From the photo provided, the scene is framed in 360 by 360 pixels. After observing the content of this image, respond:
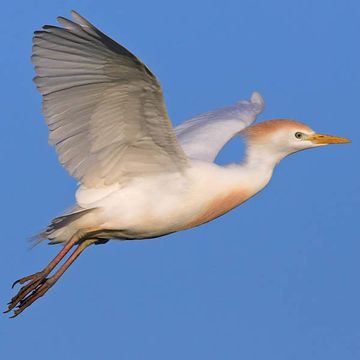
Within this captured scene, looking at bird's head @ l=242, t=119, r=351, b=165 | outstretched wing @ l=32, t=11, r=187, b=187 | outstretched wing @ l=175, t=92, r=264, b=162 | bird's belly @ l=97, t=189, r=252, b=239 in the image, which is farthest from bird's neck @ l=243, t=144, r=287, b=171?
outstretched wing @ l=32, t=11, r=187, b=187

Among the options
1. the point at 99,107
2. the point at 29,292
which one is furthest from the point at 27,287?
the point at 99,107

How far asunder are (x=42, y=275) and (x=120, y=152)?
1.51m

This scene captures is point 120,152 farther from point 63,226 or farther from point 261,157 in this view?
point 261,157

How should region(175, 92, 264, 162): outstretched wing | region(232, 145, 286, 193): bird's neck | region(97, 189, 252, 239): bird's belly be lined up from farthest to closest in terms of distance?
region(175, 92, 264, 162): outstretched wing < region(232, 145, 286, 193): bird's neck < region(97, 189, 252, 239): bird's belly

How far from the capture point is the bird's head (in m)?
11.5

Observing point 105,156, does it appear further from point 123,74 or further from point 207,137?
point 207,137

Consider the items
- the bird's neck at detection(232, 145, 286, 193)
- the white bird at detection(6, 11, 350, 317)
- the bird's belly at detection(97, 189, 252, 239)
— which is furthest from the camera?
the bird's neck at detection(232, 145, 286, 193)

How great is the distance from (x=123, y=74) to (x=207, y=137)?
3196mm

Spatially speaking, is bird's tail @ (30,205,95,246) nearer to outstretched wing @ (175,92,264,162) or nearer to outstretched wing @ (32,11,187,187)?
outstretched wing @ (32,11,187,187)

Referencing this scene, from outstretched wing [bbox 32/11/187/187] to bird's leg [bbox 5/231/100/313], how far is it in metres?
0.59

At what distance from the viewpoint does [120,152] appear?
1096 centimetres

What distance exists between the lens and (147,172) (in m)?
11.2

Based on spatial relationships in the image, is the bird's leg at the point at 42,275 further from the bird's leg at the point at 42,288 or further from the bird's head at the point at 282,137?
the bird's head at the point at 282,137

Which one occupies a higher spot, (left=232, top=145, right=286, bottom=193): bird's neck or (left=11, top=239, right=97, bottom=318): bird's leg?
(left=232, top=145, right=286, bottom=193): bird's neck
